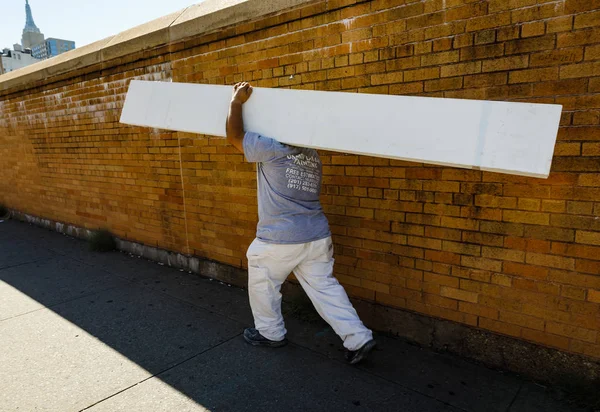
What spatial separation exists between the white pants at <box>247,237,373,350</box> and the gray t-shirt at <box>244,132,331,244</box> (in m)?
0.09

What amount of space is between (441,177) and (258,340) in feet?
5.78

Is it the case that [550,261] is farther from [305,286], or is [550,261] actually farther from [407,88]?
[305,286]

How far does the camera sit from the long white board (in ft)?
6.38

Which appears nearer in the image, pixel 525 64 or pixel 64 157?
pixel 525 64

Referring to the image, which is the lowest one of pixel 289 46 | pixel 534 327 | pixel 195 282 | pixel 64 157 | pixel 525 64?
pixel 195 282

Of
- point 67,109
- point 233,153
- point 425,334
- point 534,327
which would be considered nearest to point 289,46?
point 233,153

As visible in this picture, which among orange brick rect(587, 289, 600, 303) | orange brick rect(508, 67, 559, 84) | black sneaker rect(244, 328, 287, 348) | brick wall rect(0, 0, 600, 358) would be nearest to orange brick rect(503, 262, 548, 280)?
brick wall rect(0, 0, 600, 358)

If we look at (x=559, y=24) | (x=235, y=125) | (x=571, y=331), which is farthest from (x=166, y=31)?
(x=571, y=331)

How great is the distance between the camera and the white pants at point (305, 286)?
2772mm

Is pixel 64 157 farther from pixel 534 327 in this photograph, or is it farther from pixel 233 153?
pixel 534 327

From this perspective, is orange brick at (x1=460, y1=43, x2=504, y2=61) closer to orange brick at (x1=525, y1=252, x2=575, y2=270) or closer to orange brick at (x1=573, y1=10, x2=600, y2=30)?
orange brick at (x1=573, y1=10, x2=600, y2=30)

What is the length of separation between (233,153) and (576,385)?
10.6 ft

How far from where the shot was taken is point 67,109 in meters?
6.34

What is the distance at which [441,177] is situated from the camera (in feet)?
9.10
